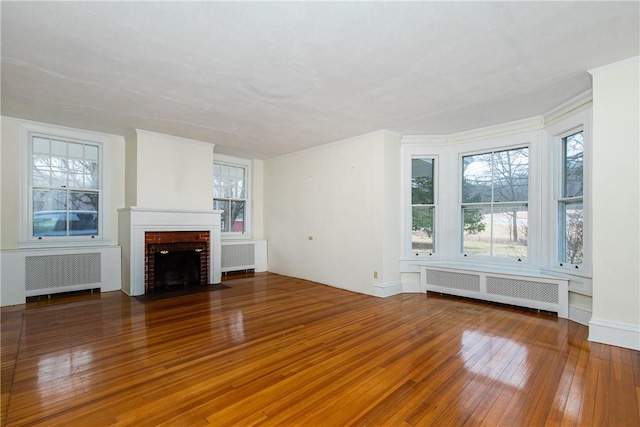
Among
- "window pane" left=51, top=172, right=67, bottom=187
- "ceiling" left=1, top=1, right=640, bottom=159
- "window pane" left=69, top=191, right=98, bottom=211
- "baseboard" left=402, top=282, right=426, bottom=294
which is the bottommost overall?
"baseboard" left=402, top=282, right=426, bottom=294

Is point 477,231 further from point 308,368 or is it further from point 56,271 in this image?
point 56,271

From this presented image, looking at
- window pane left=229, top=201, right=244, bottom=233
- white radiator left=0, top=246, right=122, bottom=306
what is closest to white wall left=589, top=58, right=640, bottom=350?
window pane left=229, top=201, right=244, bottom=233

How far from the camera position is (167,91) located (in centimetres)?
346

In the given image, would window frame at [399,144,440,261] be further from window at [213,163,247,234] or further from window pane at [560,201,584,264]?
window at [213,163,247,234]

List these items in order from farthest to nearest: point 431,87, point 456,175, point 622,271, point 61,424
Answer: point 456,175
point 431,87
point 622,271
point 61,424

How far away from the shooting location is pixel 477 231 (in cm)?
499

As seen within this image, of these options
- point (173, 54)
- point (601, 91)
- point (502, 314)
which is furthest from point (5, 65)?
point (502, 314)

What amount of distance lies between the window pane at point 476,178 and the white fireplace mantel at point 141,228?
14.8 ft

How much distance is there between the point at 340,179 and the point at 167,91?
9.93 ft

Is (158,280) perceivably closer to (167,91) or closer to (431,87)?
(167,91)

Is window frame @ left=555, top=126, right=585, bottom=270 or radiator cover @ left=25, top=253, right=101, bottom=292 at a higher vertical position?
window frame @ left=555, top=126, right=585, bottom=270

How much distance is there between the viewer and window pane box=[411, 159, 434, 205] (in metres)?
5.34

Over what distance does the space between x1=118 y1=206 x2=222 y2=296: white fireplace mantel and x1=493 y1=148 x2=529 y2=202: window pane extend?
488 cm

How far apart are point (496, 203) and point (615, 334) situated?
2.28m
